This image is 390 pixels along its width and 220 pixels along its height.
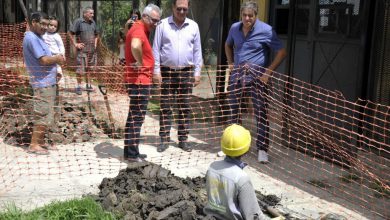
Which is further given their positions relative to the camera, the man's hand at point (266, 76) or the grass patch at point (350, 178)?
the man's hand at point (266, 76)

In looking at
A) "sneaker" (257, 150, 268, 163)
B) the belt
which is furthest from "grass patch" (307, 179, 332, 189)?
the belt

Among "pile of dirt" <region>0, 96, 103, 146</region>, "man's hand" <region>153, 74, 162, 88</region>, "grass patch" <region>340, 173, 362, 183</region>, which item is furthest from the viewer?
"pile of dirt" <region>0, 96, 103, 146</region>

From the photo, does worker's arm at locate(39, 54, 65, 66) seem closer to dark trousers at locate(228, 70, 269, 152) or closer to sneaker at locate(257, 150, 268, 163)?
dark trousers at locate(228, 70, 269, 152)

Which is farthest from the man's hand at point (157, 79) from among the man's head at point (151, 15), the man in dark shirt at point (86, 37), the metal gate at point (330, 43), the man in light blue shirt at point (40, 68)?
the man in dark shirt at point (86, 37)

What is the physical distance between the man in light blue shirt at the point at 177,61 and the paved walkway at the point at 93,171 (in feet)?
1.68

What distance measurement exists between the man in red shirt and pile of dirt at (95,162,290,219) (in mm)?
1073

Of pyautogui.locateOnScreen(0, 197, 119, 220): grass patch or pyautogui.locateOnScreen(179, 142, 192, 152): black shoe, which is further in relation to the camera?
pyautogui.locateOnScreen(179, 142, 192, 152): black shoe

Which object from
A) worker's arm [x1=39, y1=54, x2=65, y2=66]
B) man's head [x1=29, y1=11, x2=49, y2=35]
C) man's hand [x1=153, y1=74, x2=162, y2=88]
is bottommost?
man's hand [x1=153, y1=74, x2=162, y2=88]

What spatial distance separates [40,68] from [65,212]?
255 centimetres

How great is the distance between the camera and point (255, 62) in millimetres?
6469

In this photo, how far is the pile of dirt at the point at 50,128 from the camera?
23.9ft

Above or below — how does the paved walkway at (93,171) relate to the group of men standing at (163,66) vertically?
below

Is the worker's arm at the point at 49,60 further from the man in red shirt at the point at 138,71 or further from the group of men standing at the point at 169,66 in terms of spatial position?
the man in red shirt at the point at 138,71

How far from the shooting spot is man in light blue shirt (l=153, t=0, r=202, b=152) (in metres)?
6.79
